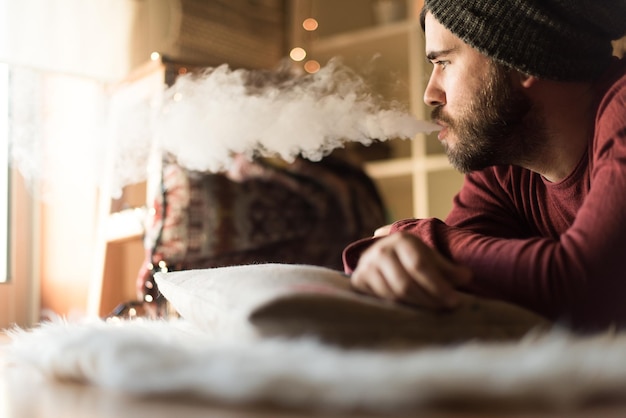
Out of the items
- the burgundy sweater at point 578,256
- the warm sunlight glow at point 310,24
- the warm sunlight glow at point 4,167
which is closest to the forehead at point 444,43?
the burgundy sweater at point 578,256

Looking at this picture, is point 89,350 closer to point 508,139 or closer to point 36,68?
point 508,139

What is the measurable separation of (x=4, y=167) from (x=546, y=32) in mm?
1728

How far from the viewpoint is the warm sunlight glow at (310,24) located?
3.17 meters

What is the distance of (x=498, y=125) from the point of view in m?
1.07

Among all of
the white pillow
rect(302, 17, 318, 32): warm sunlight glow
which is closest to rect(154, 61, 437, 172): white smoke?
the white pillow

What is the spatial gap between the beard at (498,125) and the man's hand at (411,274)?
1.34ft

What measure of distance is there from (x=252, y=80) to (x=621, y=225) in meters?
0.98

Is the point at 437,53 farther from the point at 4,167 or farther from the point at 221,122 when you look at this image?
the point at 4,167

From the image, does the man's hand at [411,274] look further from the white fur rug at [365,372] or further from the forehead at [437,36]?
the forehead at [437,36]

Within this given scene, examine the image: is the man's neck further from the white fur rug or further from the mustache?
the white fur rug

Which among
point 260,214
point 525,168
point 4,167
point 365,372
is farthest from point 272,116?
point 4,167

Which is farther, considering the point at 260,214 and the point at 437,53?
the point at 260,214

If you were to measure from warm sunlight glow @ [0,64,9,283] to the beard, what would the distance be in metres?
1.32

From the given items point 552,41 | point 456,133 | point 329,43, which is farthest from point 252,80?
point 329,43
